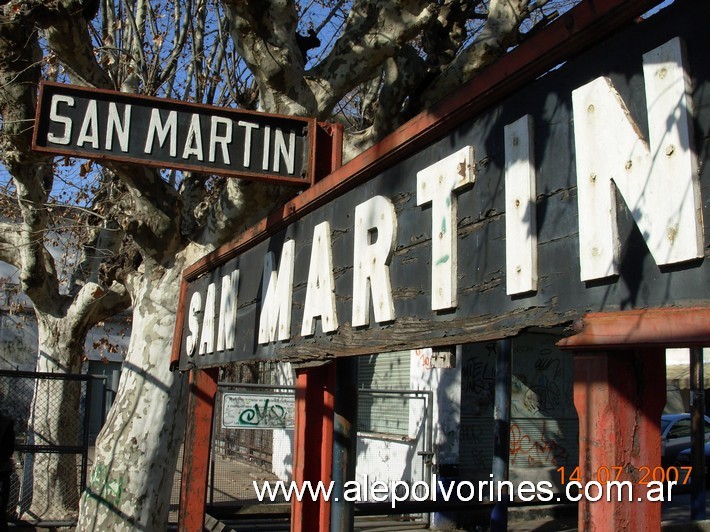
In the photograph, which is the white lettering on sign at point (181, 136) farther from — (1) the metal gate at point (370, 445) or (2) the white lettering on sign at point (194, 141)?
(1) the metal gate at point (370, 445)

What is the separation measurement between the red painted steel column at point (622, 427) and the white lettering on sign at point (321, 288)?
1730 mm

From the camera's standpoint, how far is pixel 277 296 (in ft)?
14.6

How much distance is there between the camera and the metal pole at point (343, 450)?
380cm

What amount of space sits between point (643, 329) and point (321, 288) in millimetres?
2111

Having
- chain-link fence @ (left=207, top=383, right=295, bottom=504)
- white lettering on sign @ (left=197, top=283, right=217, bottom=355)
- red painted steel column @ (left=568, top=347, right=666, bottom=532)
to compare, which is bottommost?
chain-link fence @ (left=207, top=383, right=295, bottom=504)

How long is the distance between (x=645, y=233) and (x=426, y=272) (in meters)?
1.07

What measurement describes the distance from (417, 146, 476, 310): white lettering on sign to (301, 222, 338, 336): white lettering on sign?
0.95 metres

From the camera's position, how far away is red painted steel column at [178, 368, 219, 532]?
5.63 meters

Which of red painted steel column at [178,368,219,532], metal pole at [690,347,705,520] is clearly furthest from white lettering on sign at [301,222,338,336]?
metal pole at [690,347,705,520]

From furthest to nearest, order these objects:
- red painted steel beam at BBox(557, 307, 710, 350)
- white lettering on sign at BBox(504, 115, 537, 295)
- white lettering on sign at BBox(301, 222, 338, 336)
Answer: white lettering on sign at BBox(301, 222, 338, 336) < white lettering on sign at BBox(504, 115, 537, 295) < red painted steel beam at BBox(557, 307, 710, 350)

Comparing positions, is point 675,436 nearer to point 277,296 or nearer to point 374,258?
point 277,296

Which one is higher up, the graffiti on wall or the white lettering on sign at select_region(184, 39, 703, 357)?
the white lettering on sign at select_region(184, 39, 703, 357)

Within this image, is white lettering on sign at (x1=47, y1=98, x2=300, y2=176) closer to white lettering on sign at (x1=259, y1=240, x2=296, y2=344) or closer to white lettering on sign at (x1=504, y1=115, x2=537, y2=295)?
white lettering on sign at (x1=259, y1=240, x2=296, y2=344)

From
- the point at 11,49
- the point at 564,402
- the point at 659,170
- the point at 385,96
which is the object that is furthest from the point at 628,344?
the point at 564,402
